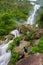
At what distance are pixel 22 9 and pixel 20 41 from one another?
18.0 meters

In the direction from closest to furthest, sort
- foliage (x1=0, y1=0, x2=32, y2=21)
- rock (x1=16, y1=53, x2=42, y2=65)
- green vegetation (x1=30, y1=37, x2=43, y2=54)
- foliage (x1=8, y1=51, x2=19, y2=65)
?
rock (x1=16, y1=53, x2=42, y2=65)
foliage (x1=8, y1=51, x2=19, y2=65)
green vegetation (x1=30, y1=37, x2=43, y2=54)
foliage (x1=0, y1=0, x2=32, y2=21)

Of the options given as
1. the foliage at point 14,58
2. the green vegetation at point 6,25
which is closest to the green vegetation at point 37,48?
the foliage at point 14,58

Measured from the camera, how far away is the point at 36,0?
158ft

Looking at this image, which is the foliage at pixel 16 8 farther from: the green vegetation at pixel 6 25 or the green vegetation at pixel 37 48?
the green vegetation at pixel 37 48

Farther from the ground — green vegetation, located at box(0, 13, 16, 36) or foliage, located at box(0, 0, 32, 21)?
green vegetation, located at box(0, 13, 16, 36)

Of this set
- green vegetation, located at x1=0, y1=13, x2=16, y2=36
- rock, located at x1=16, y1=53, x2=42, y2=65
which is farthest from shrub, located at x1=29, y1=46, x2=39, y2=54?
green vegetation, located at x1=0, y1=13, x2=16, y2=36

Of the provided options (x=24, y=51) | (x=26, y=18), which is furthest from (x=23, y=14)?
(x=24, y=51)

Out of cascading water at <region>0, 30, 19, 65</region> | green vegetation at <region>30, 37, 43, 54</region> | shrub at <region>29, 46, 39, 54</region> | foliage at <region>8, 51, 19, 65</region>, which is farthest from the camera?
cascading water at <region>0, 30, 19, 65</region>

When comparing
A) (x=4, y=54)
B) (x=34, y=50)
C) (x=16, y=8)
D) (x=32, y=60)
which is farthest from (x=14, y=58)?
(x=16, y=8)

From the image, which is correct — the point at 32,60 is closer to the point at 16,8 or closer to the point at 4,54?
the point at 4,54

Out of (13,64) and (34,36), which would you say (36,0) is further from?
(13,64)

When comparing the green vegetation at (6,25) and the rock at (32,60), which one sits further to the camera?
the green vegetation at (6,25)

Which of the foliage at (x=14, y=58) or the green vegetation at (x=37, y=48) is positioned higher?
the green vegetation at (x=37, y=48)

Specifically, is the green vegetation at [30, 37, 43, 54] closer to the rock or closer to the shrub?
the shrub
